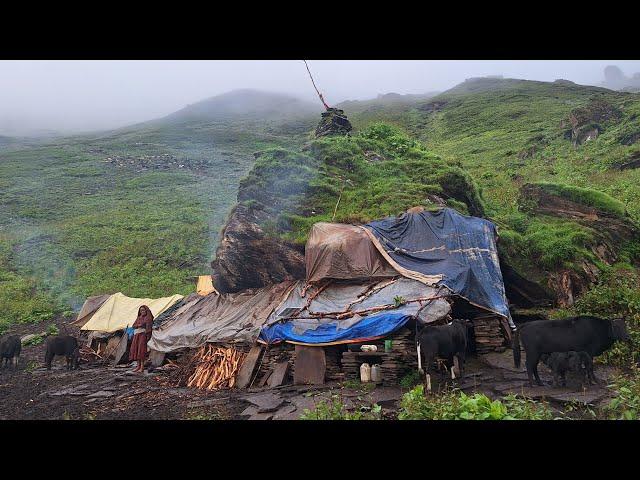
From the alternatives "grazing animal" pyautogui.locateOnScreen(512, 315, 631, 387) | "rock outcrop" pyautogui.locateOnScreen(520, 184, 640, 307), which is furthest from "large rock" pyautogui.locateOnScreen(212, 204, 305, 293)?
"rock outcrop" pyautogui.locateOnScreen(520, 184, 640, 307)

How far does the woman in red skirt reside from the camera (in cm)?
1692

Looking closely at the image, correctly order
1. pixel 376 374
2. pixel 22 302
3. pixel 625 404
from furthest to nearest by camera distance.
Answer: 1. pixel 22 302
2. pixel 376 374
3. pixel 625 404

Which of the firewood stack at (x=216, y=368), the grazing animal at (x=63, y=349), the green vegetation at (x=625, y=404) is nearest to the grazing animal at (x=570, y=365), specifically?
the green vegetation at (x=625, y=404)

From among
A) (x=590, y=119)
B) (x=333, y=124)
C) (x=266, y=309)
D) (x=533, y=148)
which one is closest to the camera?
(x=266, y=309)

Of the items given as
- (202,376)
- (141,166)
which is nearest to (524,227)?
(202,376)

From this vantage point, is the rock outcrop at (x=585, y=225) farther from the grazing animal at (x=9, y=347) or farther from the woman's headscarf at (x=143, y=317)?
the grazing animal at (x=9, y=347)

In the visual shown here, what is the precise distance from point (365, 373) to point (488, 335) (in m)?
3.85

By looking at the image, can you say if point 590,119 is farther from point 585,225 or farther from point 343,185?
point 343,185

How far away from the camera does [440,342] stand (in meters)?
10.9

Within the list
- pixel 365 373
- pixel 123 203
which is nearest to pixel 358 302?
pixel 365 373

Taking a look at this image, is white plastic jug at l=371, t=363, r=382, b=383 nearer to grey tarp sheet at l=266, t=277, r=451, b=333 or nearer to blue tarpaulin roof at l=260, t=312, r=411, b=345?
blue tarpaulin roof at l=260, t=312, r=411, b=345

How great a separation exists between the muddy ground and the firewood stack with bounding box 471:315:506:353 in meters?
0.32

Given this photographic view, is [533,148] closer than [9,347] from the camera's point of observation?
No

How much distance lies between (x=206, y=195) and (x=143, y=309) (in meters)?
37.4
